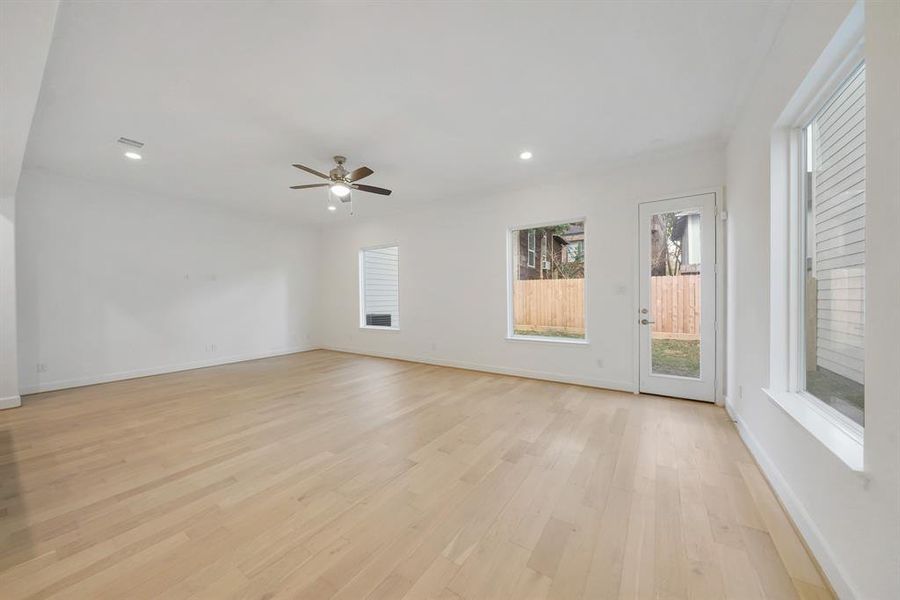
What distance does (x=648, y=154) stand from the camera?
3.85 metres

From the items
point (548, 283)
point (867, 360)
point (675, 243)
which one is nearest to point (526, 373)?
point (548, 283)

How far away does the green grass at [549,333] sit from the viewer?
4654mm

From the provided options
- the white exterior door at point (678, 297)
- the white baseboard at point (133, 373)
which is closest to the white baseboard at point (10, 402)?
the white baseboard at point (133, 373)

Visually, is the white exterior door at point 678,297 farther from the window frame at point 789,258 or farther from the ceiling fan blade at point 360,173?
the ceiling fan blade at point 360,173

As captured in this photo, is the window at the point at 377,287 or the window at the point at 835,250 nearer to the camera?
the window at the point at 835,250

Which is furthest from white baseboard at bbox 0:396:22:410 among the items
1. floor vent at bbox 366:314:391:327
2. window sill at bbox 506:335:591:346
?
window sill at bbox 506:335:591:346

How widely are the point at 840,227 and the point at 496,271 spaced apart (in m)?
3.75

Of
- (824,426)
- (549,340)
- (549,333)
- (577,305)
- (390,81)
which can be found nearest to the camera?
(824,426)

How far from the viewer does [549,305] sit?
16.1ft

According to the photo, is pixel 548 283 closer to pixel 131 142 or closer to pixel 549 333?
pixel 549 333

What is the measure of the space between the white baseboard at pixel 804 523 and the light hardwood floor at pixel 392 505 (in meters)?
0.06

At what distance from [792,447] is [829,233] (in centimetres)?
120

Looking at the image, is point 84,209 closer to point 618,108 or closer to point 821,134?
point 618,108

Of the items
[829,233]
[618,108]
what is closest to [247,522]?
[829,233]
